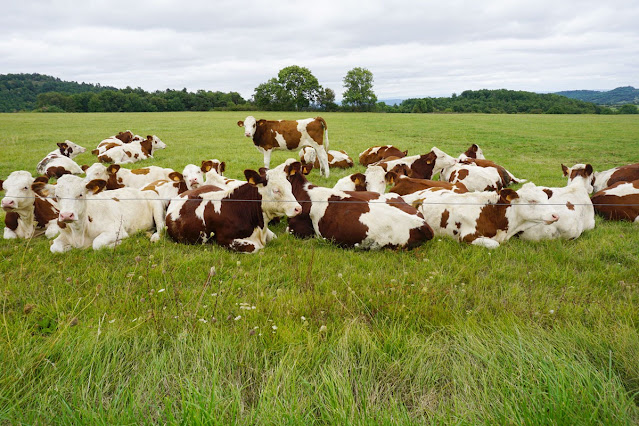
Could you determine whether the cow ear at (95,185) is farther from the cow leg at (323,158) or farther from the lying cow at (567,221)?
the cow leg at (323,158)

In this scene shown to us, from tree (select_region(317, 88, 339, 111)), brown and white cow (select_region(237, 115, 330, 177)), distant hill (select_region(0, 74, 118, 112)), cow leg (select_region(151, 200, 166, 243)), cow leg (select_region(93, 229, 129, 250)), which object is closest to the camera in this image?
cow leg (select_region(93, 229, 129, 250))

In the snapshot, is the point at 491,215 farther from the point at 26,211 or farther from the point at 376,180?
the point at 26,211

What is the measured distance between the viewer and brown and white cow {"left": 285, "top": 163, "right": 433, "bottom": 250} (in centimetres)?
586

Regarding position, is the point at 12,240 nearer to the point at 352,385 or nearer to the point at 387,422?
the point at 352,385

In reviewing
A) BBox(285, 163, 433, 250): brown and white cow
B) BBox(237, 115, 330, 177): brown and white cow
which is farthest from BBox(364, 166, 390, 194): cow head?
BBox(237, 115, 330, 177): brown and white cow

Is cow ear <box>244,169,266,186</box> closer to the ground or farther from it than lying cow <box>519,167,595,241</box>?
farther from it

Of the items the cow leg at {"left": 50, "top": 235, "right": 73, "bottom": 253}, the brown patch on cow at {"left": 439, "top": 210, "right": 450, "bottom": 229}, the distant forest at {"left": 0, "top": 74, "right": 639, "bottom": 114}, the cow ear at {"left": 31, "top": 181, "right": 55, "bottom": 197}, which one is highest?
the distant forest at {"left": 0, "top": 74, "right": 639, "bottom": 114}

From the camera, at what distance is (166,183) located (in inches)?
325

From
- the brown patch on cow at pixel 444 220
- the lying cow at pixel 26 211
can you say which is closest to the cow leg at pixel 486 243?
the brown patch on cow at pixel 444 220

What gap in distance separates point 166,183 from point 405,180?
5.52 meters

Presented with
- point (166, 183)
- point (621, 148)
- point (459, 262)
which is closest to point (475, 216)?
point (459, 262)

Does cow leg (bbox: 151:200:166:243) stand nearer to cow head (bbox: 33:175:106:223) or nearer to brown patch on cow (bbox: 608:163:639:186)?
cow head (bbox: 33:175:106:223)

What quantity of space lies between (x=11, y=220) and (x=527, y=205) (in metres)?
8.78

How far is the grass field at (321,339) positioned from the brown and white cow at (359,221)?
47 centimetres
